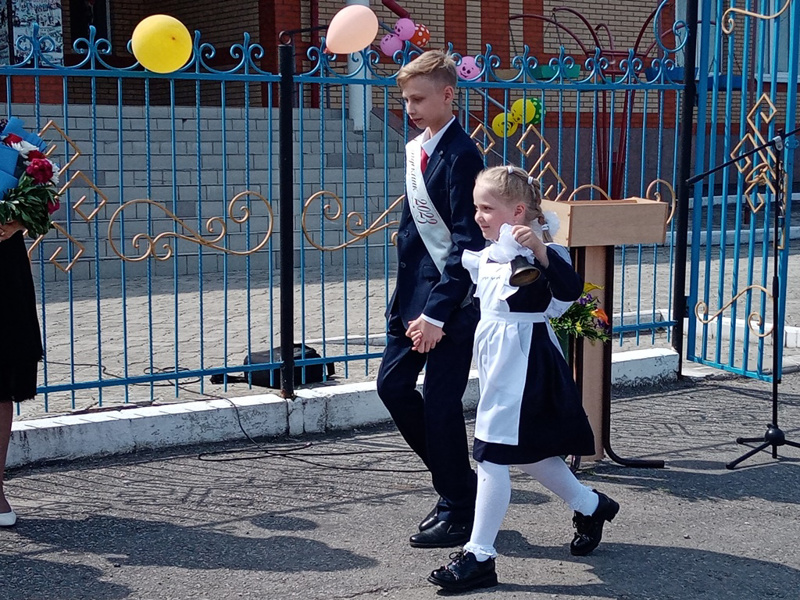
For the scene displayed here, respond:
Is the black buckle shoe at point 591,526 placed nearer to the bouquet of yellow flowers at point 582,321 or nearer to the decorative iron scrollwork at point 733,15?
the bouquet of yellow flowers at point 582,321

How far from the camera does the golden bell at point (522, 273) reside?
352 centimetres

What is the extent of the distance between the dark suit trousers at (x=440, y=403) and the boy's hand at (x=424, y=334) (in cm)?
13

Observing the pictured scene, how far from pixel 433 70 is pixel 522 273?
82cm

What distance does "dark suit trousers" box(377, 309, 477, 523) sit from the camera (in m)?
3.96

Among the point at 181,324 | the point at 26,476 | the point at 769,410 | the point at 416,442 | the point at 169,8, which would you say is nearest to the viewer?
the point at 416,442

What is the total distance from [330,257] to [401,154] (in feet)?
12.4

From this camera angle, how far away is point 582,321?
4.63m

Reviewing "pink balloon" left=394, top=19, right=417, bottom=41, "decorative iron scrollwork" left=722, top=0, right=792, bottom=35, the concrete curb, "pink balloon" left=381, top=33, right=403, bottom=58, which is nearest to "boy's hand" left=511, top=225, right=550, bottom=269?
the concrete curb

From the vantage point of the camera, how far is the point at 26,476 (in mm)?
4996

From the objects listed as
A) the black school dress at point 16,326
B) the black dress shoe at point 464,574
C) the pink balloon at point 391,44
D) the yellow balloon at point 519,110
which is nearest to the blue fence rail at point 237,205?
the yellow balloon at point 519,110

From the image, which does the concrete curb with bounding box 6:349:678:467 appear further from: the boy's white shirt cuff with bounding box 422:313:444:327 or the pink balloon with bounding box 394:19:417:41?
the pink balloon with bounding box 394:19:417:41

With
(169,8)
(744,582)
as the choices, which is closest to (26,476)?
(744,582)

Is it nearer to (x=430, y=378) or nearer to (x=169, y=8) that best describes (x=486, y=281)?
(x=430, y=378)

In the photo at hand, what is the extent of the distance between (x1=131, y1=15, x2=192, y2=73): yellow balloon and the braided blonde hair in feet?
7.04
